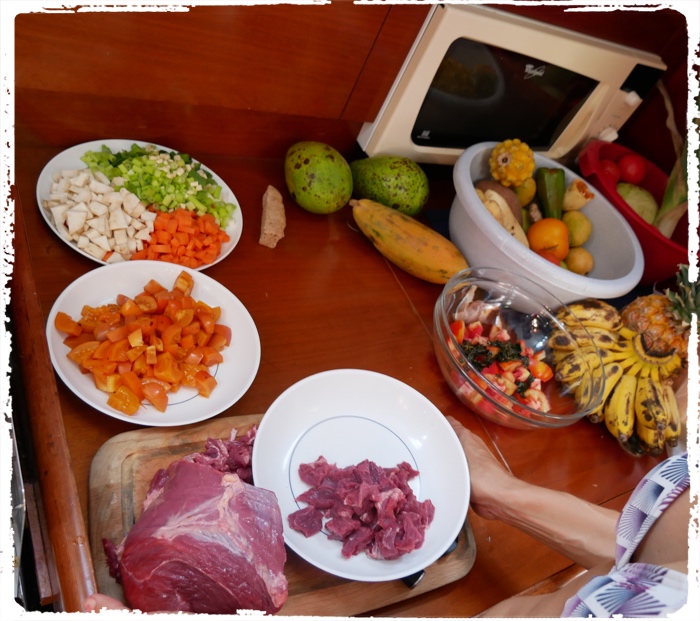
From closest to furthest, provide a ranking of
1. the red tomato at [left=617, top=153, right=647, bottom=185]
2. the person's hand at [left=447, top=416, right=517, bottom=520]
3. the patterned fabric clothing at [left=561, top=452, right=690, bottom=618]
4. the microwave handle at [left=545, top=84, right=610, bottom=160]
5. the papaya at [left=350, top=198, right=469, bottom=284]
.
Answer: the patterned fabric clothing at [left=561, top=452, right=690, bottom=618] → the person's hand at [left=447, top=416, right=517, bottom=520] → the papaya at [left=350, top=198, right=469, bottom=284] → the microwave handle at [left=545, top=84, right=610, bottom=160] → the red tomato at [left=617, top=153, right=647, bottom=185]

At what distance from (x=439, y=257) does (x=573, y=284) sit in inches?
13.1

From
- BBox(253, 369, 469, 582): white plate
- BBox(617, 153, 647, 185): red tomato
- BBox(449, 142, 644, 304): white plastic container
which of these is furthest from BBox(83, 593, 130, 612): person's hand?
BBox(617, 153, 647, 185): red tomato

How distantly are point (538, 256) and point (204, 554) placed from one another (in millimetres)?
1023

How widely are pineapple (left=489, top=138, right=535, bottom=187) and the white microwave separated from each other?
0.11 meters

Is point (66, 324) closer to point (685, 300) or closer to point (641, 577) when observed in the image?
point (641, 577)

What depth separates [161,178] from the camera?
1.25 meters

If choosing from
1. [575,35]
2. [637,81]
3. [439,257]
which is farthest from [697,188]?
[439,257]


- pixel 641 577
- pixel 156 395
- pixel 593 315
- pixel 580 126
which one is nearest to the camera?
pixel 641 577

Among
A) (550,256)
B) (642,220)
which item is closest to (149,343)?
(550,256)

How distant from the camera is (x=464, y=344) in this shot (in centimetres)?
133

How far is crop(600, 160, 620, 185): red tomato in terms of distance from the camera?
Answer: 172 centimetres

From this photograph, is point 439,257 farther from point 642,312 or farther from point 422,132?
point 642,312

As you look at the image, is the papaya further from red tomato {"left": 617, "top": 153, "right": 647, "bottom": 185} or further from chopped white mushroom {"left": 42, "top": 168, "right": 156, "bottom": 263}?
red tomato {"left": 617, "top": 153, "right": 647, "bottom": 185}

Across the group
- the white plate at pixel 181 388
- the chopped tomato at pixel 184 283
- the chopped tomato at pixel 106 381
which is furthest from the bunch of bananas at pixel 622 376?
the chopped tomato at pixel 106 381
